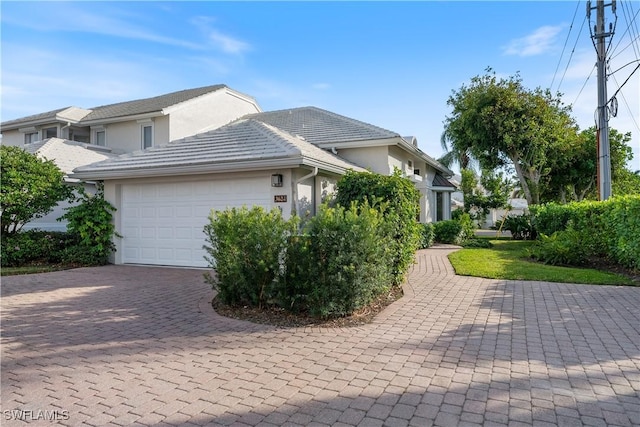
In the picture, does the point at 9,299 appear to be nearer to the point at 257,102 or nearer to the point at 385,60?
the point at 385,60

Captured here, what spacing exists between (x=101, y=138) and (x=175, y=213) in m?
12.5

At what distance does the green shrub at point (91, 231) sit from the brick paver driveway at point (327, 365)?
441 cm

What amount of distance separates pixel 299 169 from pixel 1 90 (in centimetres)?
743

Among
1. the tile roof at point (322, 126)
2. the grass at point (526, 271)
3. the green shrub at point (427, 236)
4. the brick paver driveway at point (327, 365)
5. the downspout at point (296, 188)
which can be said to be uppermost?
the tile roof at point (322, 126)

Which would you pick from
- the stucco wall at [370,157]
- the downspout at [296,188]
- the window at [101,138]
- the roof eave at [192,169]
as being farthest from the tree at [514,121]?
the window at [101,138]

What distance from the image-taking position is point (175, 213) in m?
11.3

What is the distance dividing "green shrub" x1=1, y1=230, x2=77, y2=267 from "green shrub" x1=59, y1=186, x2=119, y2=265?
2.16 feet

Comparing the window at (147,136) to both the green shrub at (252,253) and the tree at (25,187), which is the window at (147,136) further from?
the green shrub at (252,253)

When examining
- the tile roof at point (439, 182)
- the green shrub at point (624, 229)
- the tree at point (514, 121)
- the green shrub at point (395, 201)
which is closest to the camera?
the green shrub at point (395, 201)

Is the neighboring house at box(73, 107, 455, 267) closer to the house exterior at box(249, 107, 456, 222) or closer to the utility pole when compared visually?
the house exterior at box(249, 107, 456, 222)

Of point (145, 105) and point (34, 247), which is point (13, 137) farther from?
point (34, 247)

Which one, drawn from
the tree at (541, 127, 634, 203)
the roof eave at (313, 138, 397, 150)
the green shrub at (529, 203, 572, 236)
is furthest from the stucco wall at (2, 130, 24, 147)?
the tree at (541, 127, 634, 203)

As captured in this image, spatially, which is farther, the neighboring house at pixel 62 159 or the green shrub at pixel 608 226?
the neighboring house at pixel 62 159

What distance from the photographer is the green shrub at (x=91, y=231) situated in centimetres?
1179
